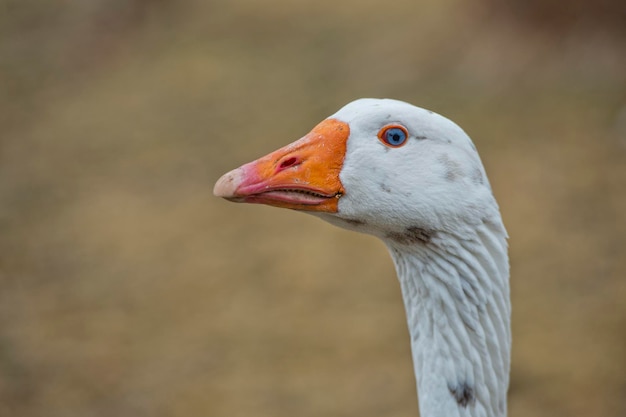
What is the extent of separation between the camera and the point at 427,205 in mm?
2641

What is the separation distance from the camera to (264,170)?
2691mm

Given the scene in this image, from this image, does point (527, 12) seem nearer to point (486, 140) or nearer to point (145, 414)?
point (486, 140)

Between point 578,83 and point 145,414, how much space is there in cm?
587

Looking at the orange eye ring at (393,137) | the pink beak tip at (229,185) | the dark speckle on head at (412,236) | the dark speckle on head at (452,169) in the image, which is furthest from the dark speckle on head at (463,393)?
the pink beak tip at (229,185)

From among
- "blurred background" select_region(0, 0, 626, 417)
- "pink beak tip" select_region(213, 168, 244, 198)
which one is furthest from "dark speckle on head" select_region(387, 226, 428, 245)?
"blurred background" select_region(0, 0, 626, 417)

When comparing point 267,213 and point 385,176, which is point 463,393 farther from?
point 267,213

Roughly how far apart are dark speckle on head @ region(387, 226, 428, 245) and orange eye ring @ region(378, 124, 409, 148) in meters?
0.28

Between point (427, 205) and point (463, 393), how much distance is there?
649mm

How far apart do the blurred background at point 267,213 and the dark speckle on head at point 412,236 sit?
287cm

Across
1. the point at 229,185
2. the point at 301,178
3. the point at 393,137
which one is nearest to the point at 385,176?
the point at 393,137

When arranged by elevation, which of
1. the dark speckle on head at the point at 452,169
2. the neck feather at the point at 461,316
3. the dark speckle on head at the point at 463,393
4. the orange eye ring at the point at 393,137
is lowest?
the dark speckle on head at the point at 463,393

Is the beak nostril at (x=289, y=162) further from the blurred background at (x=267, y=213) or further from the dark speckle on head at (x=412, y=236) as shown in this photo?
the blurred background at (x=267, y=213)

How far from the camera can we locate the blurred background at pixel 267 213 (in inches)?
225

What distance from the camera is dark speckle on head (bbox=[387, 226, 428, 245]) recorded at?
269cm
